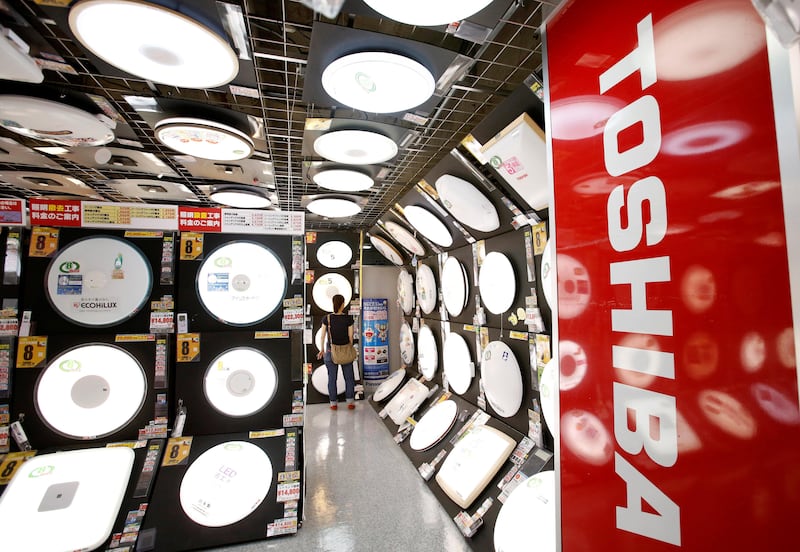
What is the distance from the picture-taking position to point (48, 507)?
2.02 meters

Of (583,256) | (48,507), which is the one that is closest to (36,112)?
(48,507)

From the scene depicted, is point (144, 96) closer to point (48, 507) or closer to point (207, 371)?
point (207, 371)

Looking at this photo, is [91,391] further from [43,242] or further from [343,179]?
[343,179]

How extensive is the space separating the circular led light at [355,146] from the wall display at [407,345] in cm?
289

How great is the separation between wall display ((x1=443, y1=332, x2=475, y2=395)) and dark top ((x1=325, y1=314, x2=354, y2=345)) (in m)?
1.46

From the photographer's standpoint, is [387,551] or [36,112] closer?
[387,551]

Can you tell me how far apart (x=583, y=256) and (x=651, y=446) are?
1.45ft

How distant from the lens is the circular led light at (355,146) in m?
2.65

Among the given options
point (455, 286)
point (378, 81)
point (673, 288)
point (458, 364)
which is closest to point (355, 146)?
point (378, 81)

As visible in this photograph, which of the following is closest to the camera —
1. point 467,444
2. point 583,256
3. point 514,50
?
point 583,256

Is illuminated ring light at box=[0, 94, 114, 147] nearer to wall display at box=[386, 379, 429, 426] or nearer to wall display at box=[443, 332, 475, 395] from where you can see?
wall display at box=[443, 332, 475, 395]

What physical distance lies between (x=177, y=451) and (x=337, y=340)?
8.40 ft

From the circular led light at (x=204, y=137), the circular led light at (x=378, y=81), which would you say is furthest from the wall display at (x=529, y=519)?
the circular led light at (x=204, y=137)

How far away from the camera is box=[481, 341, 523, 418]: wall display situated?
2639 mm
